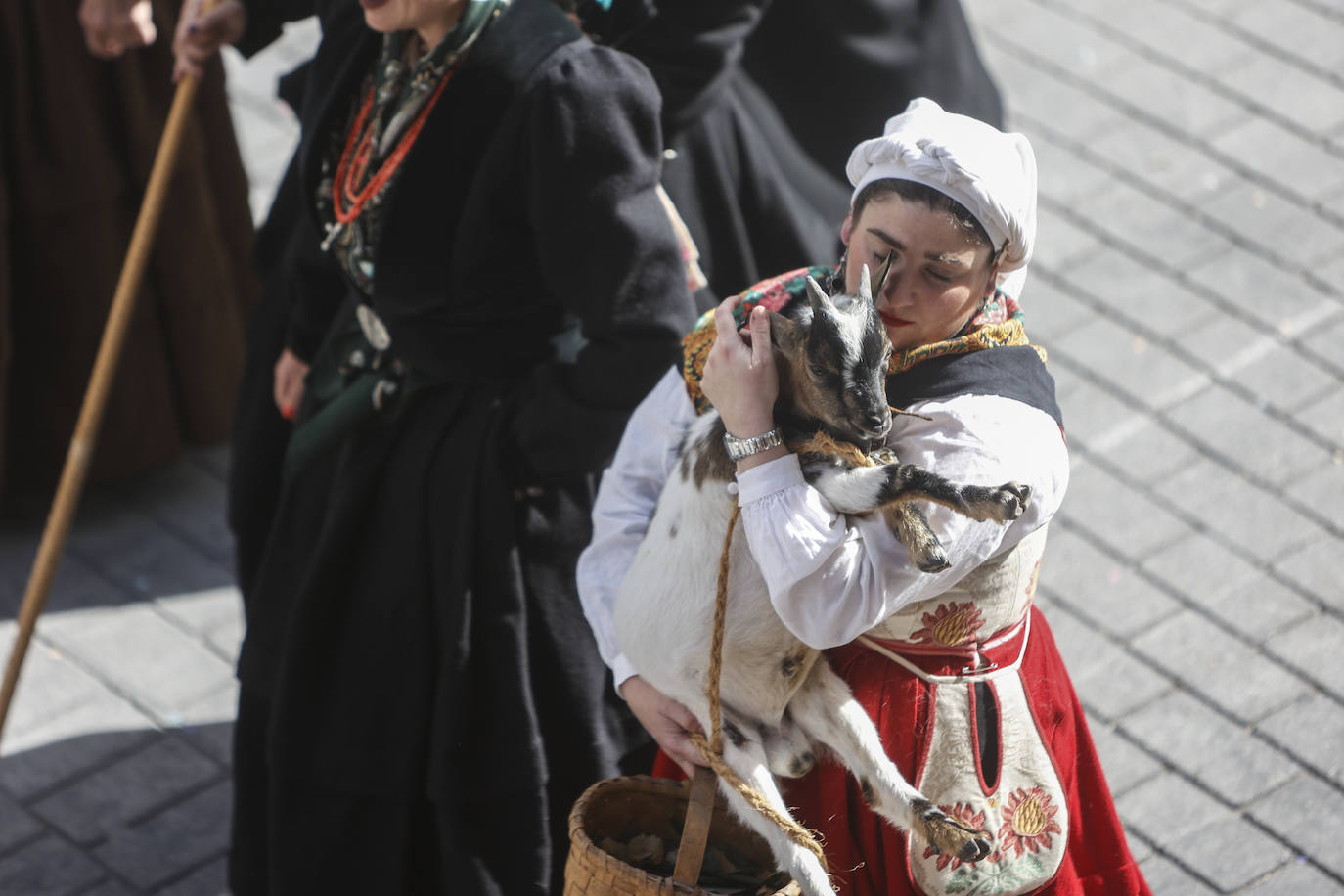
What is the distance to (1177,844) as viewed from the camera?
3613 millimetres

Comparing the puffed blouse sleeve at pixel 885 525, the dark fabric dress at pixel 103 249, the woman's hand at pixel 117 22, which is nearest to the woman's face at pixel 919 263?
the puffed blouse sleeve at pixel 885 525

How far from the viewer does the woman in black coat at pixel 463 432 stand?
107 inches

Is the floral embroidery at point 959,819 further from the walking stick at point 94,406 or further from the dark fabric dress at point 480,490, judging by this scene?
the walking stick at point 94,406

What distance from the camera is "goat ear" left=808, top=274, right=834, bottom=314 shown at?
183 centimetres

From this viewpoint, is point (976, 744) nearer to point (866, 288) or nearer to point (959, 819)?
point (959, 819)

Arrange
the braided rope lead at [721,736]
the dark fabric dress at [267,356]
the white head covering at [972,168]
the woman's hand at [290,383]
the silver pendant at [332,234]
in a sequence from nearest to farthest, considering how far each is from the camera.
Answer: the white head covering at [972,168]
the braided rope lead at [721,736]
the silver pendant at [332,234]
the woman's hand at [290,383]
the dark fabric dress at [267,356]

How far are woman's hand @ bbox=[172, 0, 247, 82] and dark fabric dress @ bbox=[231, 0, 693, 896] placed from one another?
58cm

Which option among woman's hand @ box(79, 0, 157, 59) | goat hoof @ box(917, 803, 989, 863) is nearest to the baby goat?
goat hoof @ box(917, 803, 989, 863)

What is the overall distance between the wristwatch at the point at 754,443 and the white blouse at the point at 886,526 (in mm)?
24

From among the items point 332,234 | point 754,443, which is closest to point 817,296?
point 754,443

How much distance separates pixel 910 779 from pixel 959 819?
0.09 metres

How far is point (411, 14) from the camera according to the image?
2.72 m

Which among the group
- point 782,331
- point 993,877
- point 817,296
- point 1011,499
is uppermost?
point 817,296

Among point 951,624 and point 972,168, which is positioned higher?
point 972,168
